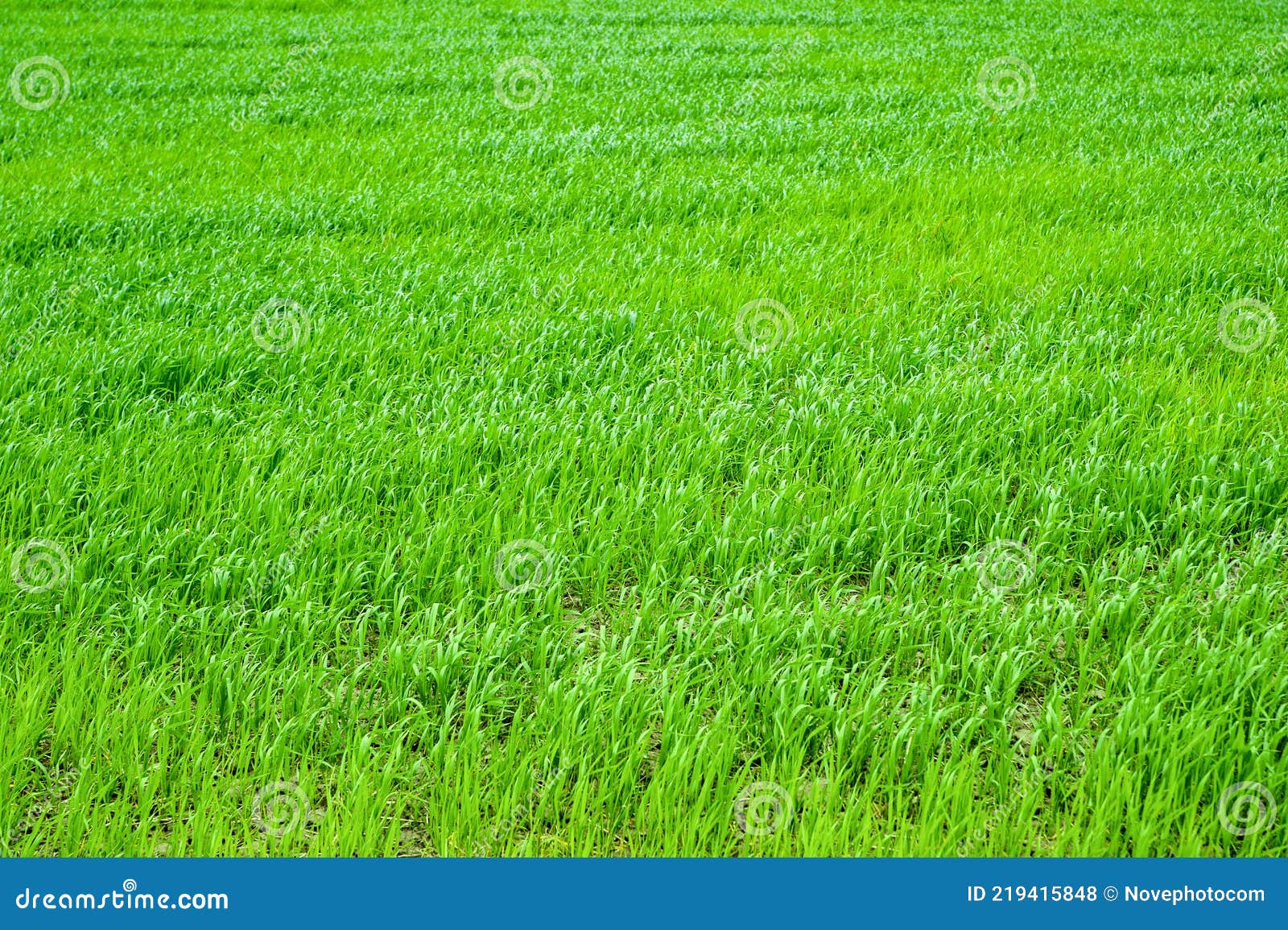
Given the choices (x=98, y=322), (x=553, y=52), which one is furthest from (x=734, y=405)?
(x=553, y=52)

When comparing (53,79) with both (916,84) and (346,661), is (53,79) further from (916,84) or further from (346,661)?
(346,661)

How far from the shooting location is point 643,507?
397 centimetres

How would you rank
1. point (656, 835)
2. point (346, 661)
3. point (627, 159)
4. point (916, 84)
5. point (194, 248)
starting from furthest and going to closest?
point (916, 84), point (627, 159), point (194, 248), point (346, 661), point (656, 835)

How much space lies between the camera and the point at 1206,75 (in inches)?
504

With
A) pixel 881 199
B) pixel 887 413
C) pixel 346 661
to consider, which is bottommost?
pixel 346 661

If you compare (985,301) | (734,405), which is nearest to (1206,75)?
(985,301)

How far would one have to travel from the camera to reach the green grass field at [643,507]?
277 cm

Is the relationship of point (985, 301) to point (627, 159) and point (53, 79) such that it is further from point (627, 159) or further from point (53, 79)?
point (53, 79)

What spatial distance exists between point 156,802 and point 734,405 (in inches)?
112

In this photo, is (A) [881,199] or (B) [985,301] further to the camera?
(A) [881,199]

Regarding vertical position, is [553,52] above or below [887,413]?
above

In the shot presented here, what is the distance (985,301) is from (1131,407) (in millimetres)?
1471

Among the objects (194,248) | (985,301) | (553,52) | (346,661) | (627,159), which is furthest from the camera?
(553,52)

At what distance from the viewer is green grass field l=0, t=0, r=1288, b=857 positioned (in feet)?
9.08
